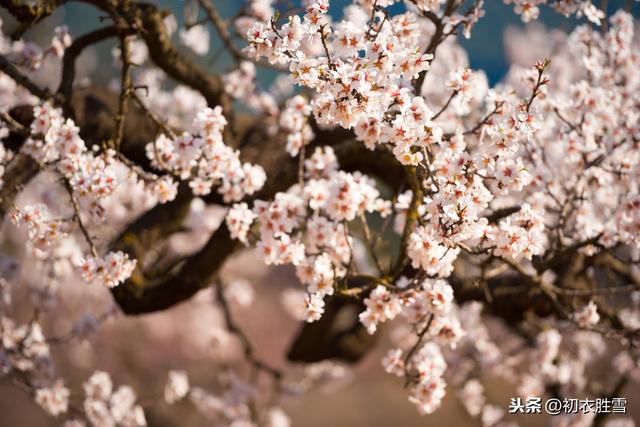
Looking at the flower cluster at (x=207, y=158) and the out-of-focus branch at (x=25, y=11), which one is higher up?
the out-of-focus branch at (x=25, y=11)

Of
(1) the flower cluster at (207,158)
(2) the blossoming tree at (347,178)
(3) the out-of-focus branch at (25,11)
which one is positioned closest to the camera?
(2) the blossoming tree at (347,178)

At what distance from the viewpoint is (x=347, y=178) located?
8.91 ft

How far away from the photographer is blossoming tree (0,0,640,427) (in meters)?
2.49

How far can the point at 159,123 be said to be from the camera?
10.3 ft

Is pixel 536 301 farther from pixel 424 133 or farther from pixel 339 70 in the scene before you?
pixel 339 70

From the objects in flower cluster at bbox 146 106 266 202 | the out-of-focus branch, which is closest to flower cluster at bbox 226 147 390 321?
flower cluster at bbox 146 106 266 202

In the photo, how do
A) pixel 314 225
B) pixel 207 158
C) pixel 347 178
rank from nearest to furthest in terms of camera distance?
pixel 347 178 < pixel 314 225 < pixel 207 158

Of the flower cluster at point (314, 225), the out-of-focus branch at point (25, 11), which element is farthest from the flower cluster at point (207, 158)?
the out-of-focus branch at point (25, 11)

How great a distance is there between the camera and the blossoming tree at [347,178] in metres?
2.49

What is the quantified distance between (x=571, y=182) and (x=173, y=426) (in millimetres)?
7165

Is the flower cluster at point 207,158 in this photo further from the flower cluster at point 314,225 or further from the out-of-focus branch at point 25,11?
the out-of-focus branch at point 25,11

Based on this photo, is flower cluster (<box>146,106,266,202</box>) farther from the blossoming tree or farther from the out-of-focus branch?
the out-of-focus branch

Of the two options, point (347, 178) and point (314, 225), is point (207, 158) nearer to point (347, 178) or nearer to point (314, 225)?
point (314, 225)

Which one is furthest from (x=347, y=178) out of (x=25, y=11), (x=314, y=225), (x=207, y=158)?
(x=25, y=11)
